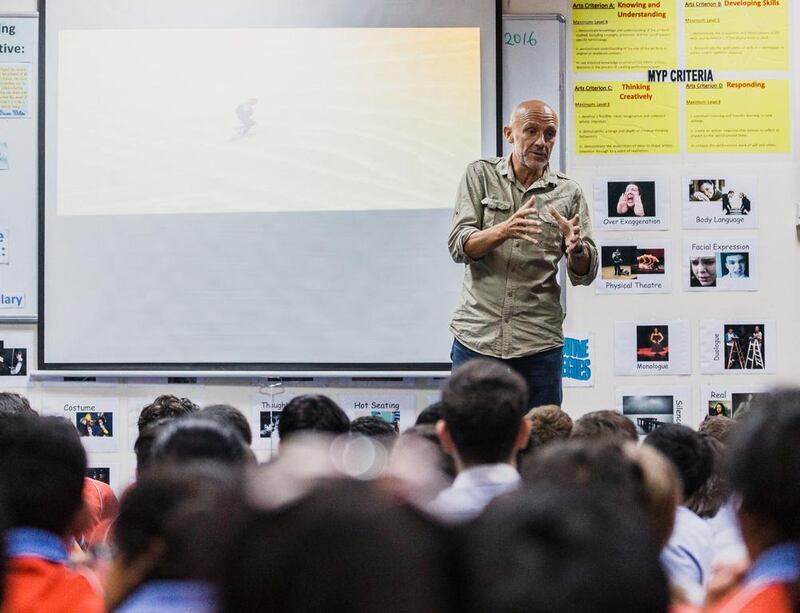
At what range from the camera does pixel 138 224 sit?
405cm

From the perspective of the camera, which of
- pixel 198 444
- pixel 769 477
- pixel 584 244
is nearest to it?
pixel 769 477

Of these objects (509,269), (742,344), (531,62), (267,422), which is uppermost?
(531,62)

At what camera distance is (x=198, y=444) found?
4.91ft

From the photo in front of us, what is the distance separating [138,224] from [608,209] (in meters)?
1.99

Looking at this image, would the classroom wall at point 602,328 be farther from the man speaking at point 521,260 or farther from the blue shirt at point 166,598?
the blue shirt at point 166,598

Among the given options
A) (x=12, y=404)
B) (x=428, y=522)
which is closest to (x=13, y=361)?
(x=12, y=404)

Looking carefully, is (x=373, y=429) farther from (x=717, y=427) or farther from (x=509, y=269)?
(x=717, y=427)

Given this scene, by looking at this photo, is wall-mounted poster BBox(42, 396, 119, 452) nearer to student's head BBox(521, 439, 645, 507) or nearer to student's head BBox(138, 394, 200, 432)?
student's head BBox(138, 394, 200, 432)

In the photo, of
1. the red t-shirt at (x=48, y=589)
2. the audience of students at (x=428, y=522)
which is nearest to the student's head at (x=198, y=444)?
the audience of students at (x=428, y=522)

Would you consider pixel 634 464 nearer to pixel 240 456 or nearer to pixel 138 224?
pixel 240 456

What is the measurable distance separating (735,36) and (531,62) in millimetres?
885

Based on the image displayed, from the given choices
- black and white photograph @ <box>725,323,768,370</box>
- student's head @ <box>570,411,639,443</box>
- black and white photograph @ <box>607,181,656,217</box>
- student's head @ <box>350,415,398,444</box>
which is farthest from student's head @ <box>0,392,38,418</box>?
black and white photograph @ <box>725,323,768,370</box>

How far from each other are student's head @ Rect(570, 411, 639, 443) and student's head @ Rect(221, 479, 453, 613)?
5.60 ft

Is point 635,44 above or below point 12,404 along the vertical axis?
above
